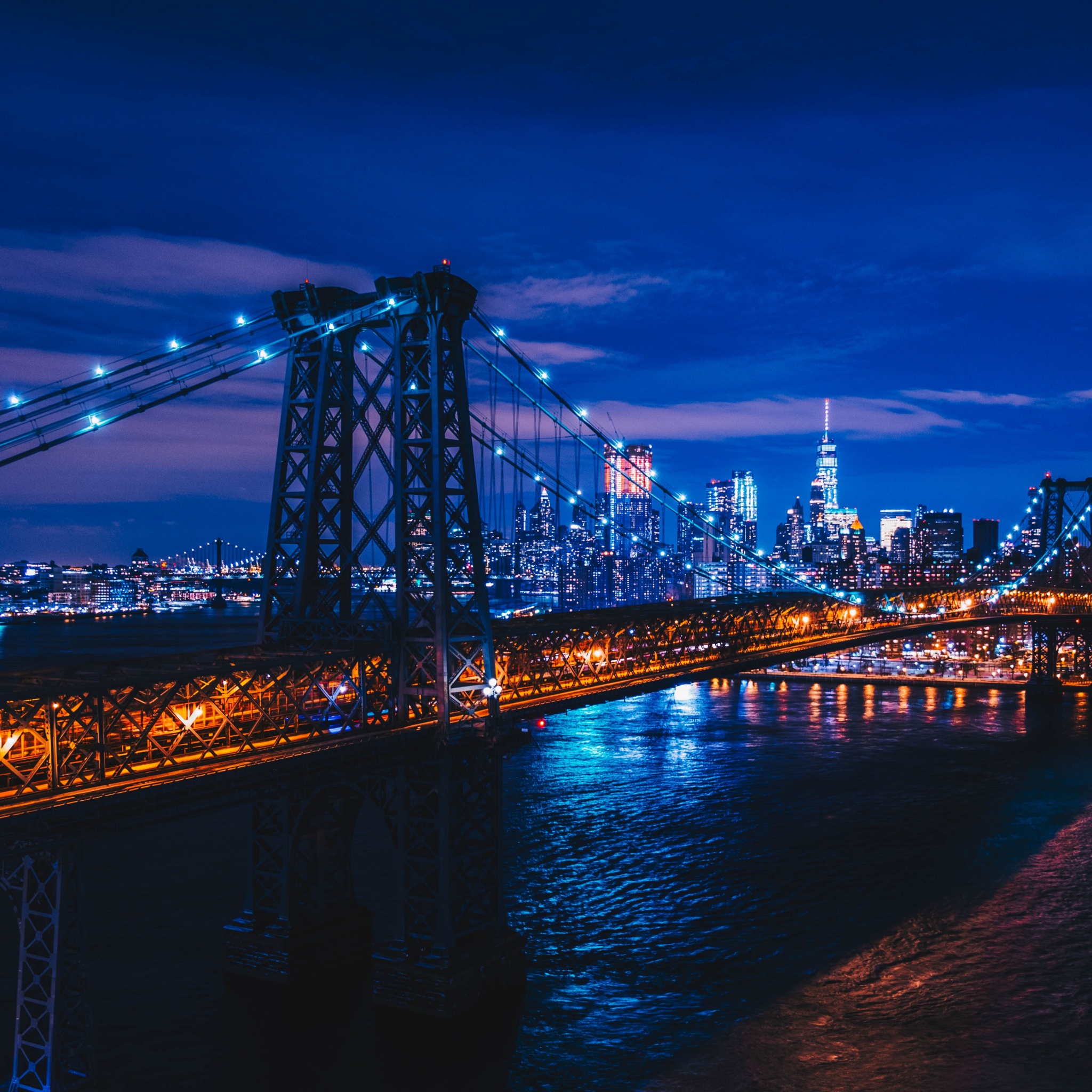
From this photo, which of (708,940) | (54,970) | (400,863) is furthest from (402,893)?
(708,940)

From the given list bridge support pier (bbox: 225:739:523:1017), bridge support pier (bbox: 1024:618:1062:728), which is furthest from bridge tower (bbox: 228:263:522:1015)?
bridge support pier (bbox: 1024:618:1062:728)

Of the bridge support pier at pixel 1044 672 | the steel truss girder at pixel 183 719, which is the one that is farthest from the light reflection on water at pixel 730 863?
the bridge support pier at pixel 1044 672

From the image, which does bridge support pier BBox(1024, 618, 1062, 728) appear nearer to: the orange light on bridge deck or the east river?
the east river

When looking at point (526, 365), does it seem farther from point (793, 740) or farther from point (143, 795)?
point (793, 740)

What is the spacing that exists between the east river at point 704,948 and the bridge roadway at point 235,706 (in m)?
2.14

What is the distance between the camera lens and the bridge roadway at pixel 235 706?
65.3 ft

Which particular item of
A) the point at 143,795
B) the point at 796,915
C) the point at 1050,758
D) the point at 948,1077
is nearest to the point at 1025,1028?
the point at 948,1077

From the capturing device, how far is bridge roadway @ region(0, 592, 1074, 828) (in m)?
19.9

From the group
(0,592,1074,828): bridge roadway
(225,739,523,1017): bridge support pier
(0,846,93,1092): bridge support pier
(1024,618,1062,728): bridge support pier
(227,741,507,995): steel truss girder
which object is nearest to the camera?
(0,846,93,1092): bridge support pier

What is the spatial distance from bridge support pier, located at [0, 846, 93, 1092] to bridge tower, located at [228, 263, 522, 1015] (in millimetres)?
7407

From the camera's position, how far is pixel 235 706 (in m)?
25.2

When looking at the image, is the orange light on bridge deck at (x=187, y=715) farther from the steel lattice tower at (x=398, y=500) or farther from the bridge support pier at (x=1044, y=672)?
the bridge support pier at (x=1044, y=672)

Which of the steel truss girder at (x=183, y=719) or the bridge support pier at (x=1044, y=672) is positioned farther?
the bridge support pier at (x=1044, y=672)

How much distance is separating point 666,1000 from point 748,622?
28740 mm
